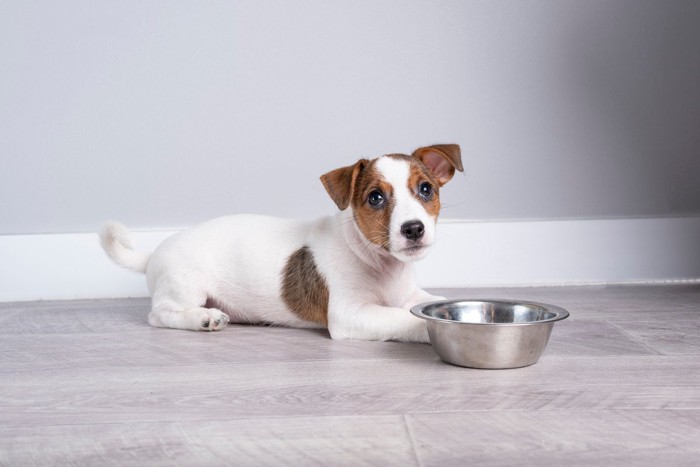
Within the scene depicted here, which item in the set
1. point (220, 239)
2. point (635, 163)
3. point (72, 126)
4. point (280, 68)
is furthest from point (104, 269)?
point (635, 163)

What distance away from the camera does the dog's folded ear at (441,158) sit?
7.96ft

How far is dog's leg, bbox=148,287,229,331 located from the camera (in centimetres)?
256

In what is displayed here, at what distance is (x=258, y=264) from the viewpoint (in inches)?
103

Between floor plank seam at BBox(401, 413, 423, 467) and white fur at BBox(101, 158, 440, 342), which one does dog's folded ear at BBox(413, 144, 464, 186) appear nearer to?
white fur at BBox(101, 158, 440, 342)

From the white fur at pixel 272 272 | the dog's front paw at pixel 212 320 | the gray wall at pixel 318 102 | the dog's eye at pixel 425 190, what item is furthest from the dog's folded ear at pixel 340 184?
the gray wall at pixel 318 102

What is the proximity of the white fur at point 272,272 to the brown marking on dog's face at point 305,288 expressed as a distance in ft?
0.09

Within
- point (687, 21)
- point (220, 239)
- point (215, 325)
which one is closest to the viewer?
point (215, 325)

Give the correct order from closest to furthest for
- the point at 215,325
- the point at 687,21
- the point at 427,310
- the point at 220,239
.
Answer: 1. the point at 427,310
2. the point at 215,325
3. the point at 220,239
4. the point at 687,21

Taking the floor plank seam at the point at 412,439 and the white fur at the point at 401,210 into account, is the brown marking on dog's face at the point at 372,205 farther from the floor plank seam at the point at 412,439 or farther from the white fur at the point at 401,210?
the floor plank seam at the point at 412,439

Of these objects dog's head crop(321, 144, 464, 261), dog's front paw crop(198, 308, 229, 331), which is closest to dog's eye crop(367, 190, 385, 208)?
dog's head crop(321, 144, 464, 261)

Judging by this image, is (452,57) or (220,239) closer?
(220,239)

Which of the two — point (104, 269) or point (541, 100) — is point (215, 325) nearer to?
point (104, 269)

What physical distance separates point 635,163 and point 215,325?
2.22 metres

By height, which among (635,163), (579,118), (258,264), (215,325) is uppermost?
(579,118)
